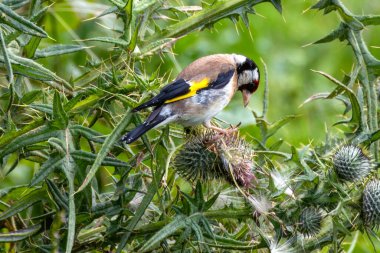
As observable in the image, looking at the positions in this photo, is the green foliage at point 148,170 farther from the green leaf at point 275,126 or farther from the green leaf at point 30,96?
the green leaf at point 275,126

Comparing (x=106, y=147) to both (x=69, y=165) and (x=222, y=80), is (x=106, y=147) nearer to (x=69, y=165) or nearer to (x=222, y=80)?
(x=69, y=165)

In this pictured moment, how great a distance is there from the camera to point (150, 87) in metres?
3.59

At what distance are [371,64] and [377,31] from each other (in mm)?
3756

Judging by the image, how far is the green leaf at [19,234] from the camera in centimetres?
369

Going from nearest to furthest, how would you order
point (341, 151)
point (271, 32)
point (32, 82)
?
point (341, 151) < point (32, 82) < point (271, 32)

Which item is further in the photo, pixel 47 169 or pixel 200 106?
pixel 200 106

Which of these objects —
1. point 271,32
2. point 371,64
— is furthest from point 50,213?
point 271,32

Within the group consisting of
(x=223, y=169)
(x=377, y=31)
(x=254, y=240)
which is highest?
(x=223, y=169)

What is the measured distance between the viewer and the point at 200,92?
4.23 metres

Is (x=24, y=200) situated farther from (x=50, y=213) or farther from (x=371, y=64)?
(x=371, y=64)

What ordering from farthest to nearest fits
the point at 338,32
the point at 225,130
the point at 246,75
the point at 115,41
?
the point at 246,75 < the point at 338,32 < the point at 225,130 < the point at 115,41

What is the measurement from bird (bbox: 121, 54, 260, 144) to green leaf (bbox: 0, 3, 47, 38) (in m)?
0.49

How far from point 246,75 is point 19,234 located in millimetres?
1518

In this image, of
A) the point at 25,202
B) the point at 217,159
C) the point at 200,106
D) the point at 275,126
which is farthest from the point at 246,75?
the point at 25,202
